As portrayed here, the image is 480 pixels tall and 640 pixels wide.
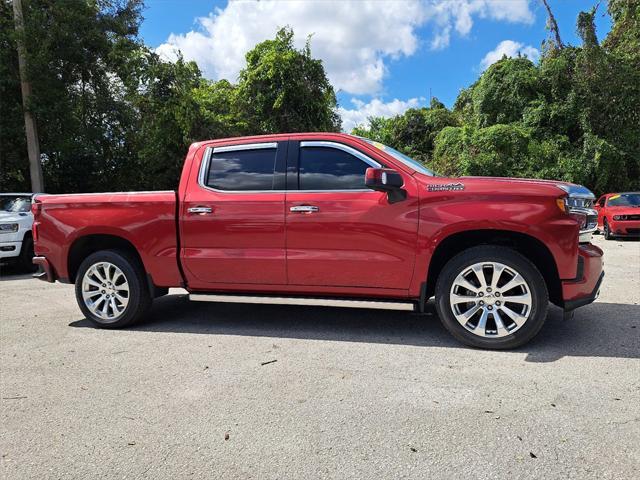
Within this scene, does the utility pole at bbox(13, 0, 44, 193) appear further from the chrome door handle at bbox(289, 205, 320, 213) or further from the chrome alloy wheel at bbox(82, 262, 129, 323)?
the chrome door handle at bbox(289, 205, 320, 213)

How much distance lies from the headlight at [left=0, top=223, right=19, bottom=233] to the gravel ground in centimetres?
537

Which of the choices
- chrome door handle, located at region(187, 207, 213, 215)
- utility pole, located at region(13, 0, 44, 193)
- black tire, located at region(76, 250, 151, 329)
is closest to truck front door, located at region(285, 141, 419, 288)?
chrome door handle, located at region(187, 207, 213, 215)

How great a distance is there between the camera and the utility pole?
12.9m

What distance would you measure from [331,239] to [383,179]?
74cm

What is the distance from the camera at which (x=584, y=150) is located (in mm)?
20828

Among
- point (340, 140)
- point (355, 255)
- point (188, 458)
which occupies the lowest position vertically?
point (188, 458)

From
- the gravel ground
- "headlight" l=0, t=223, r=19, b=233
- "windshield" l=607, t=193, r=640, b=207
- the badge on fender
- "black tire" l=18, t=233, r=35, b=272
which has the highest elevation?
the badge on fender

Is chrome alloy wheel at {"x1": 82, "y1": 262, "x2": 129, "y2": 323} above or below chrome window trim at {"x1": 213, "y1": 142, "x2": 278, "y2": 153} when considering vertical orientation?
below

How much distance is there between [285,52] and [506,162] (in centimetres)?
1072

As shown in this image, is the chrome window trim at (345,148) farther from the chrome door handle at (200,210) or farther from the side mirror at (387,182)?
the chrome door handle at (200,210)

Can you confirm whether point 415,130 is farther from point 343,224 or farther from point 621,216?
point 343,224

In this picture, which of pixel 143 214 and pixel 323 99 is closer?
pixel 143 214

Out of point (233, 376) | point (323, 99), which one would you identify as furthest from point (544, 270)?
point (323, 99)

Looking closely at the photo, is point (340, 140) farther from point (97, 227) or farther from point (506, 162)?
point (506, 162)
